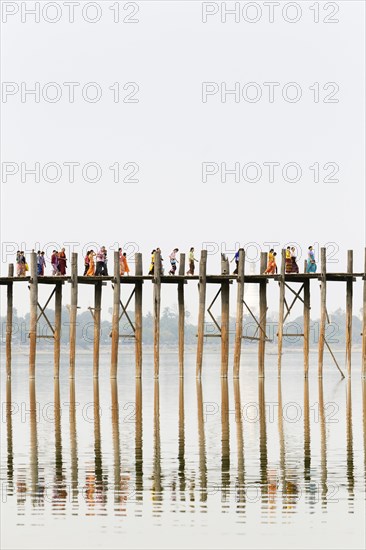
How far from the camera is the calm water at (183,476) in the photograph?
643 inches

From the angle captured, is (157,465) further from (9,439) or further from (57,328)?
(57,328)

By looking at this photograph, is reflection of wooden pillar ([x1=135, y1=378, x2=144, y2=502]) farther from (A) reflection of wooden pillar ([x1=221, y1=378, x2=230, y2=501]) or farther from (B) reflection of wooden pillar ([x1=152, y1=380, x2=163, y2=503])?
(A) reflection of wooden pillar ([x1=221, y1=378, x2=230, y2=501])

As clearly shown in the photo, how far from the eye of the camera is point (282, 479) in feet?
65.0

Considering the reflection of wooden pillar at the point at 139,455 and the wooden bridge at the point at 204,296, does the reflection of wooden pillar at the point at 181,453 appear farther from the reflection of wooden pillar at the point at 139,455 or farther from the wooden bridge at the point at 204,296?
the wooden bridge at the point at 204,296

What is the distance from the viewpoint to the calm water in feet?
53.6

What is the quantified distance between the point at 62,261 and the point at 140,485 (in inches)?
1031

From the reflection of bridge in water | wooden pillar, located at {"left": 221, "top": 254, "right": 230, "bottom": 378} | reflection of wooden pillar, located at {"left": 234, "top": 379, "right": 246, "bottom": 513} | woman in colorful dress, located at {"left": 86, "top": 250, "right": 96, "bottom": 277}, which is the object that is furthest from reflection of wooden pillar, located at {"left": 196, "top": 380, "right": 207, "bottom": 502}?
woman in colorful dress, located at {"left": 86, "top": 250, "right": 96, "bottom": 277}

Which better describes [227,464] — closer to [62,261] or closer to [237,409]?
[237,409]

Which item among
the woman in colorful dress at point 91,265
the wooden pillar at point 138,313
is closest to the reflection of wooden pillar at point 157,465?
→ the wooden pillar at point 138,313

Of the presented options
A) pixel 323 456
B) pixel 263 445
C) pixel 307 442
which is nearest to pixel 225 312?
pixel 307 442

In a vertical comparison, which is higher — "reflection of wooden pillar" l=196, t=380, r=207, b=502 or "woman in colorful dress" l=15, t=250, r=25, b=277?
"woman in colorful dress" l=15, t=250, r=25, b=277

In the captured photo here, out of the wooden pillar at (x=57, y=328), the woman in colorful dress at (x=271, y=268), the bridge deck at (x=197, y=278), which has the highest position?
the woman in colorful dress at (x=271, y=268)

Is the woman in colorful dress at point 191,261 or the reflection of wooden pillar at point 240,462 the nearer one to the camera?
the reflection of wooden pillar at point 240,462

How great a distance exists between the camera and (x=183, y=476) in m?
20.2
